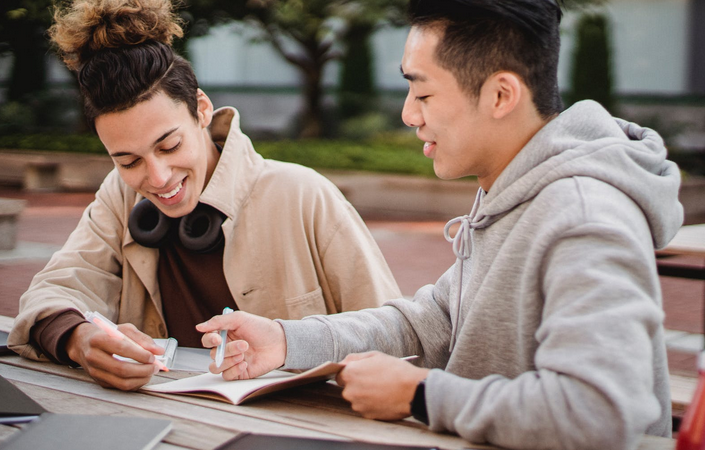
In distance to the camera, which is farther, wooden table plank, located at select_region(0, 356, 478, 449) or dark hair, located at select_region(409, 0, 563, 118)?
dark hair, located at select_region(409, 0, 563, 118)

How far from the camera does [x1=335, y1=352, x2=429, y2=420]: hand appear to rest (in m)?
1.37

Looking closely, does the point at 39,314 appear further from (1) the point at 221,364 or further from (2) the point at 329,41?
(2) the point at 329,41

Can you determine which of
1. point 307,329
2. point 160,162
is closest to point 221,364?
point 307,329

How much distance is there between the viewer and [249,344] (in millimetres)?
1685

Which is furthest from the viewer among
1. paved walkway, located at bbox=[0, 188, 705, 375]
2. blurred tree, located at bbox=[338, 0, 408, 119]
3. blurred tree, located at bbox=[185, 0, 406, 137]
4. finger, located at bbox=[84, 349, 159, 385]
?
blurred tree, located at bbox=[338, 0, 408, 119]

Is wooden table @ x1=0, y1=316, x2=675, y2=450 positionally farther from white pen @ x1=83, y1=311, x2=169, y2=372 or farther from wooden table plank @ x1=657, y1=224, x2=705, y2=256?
wooden table plank @ x1=657, y1=224, x2=705, y2=256

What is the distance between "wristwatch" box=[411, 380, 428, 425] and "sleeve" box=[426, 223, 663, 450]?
79 millimetres

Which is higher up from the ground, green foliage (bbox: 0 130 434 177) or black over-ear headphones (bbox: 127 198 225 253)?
black over-ear headphones (bbox: 127 198 225 253)

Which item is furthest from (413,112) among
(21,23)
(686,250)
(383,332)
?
(21,23)

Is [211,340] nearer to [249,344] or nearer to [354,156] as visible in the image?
[249,344]

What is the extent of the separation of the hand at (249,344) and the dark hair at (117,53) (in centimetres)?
77

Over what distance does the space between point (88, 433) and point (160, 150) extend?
3.33 ft

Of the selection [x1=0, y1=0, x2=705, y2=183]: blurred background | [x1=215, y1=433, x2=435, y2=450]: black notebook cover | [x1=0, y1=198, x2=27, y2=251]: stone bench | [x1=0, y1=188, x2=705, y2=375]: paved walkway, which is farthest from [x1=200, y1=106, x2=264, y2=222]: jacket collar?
[x1=0, y1=0, x2=705, y2=183]: blurred background

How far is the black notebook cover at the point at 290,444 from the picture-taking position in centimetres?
123
